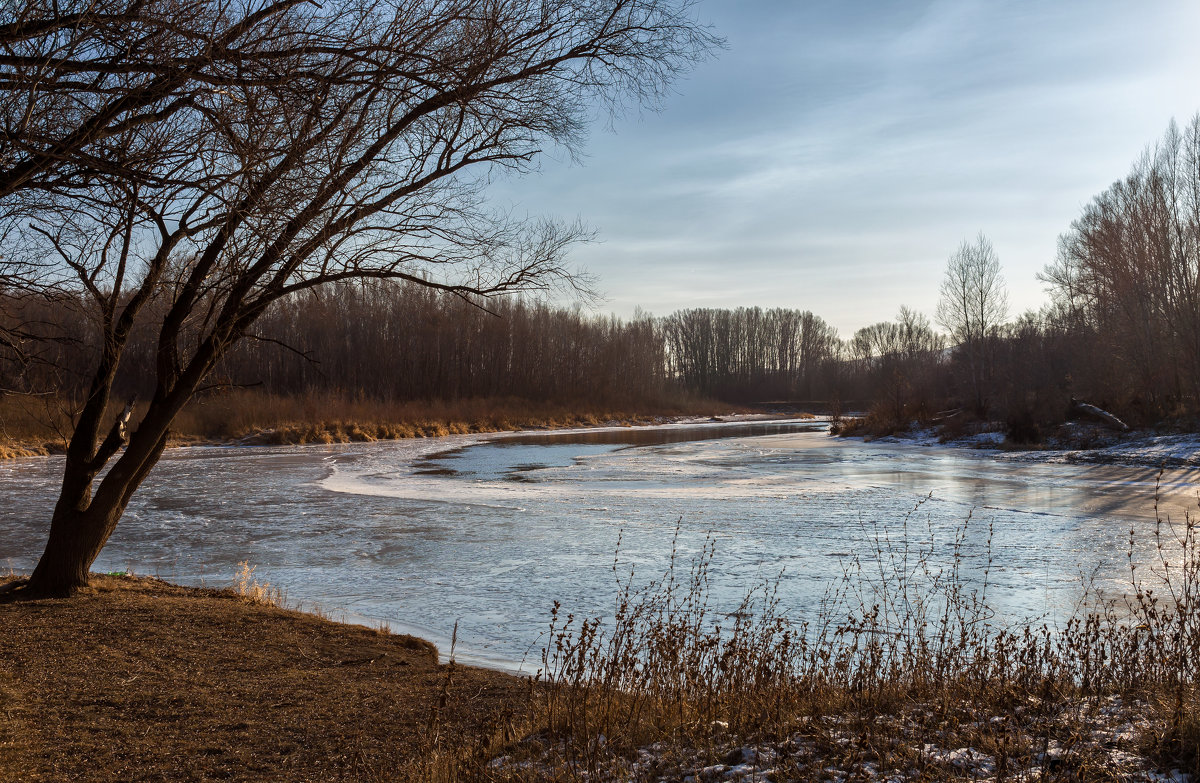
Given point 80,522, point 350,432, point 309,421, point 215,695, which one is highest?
point 309,421

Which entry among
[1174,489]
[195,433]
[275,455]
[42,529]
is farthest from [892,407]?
[42,529]

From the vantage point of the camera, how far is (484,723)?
4094 millimetres

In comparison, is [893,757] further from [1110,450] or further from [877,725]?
[1110,450]

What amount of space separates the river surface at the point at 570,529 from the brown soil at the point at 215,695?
3.59 feet

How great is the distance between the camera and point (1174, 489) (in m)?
16.8

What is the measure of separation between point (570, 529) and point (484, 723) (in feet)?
28.1

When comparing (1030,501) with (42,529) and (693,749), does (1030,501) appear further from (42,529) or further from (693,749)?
(42,529)

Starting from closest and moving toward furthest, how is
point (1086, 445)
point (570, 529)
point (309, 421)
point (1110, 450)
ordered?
point (570, 529) → point (1110, 450) → point (1086, 445) → point (309, 421)

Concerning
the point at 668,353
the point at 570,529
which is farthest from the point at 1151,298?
the point at 668,353

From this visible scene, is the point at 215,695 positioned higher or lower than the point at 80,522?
lower

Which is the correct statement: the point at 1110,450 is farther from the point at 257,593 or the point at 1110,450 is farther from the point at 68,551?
the point at 68,551

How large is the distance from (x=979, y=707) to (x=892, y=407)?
127 ft

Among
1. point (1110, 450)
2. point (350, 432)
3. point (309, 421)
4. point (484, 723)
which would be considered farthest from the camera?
point (350, 432)

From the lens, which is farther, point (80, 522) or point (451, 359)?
point (451, 359)
